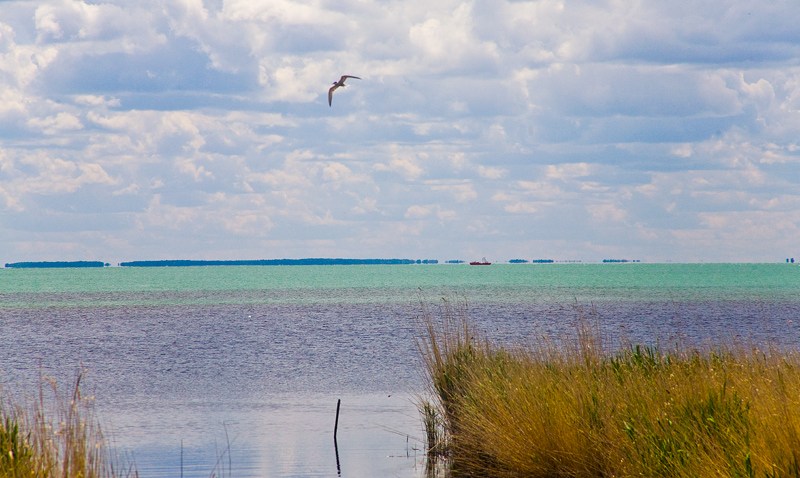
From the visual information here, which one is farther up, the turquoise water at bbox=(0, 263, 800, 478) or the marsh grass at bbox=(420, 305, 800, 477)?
the marsh grass at bbox=(420, 305, 800, 477)

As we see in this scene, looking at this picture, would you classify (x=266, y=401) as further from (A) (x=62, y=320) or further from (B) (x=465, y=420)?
(A) (x=62, y=320)

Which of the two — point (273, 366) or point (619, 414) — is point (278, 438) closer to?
point (619, 414)

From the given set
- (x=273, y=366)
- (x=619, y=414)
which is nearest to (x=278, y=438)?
(x=619, y=414)

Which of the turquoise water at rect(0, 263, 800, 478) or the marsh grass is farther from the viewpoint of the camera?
the turquoise water at rect(0, 263, 800, 478)

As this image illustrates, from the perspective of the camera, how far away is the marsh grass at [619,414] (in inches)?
415

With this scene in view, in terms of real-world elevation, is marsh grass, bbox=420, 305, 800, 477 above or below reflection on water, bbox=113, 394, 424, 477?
above

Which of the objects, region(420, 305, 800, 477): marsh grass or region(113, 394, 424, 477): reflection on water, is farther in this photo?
region(113, 394, 424, 477): reflection on water

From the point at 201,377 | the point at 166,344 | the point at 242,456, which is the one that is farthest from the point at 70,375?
the point at 242,456

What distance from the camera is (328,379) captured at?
34.7 meters

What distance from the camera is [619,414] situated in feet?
43.0

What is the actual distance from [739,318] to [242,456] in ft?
171

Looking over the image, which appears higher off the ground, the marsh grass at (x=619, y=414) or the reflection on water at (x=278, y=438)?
the marsh grass at (x=619, y=414)

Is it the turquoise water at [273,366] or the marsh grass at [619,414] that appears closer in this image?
the marsh grass at [619,414]

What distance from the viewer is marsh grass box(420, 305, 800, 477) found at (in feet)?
34.6
